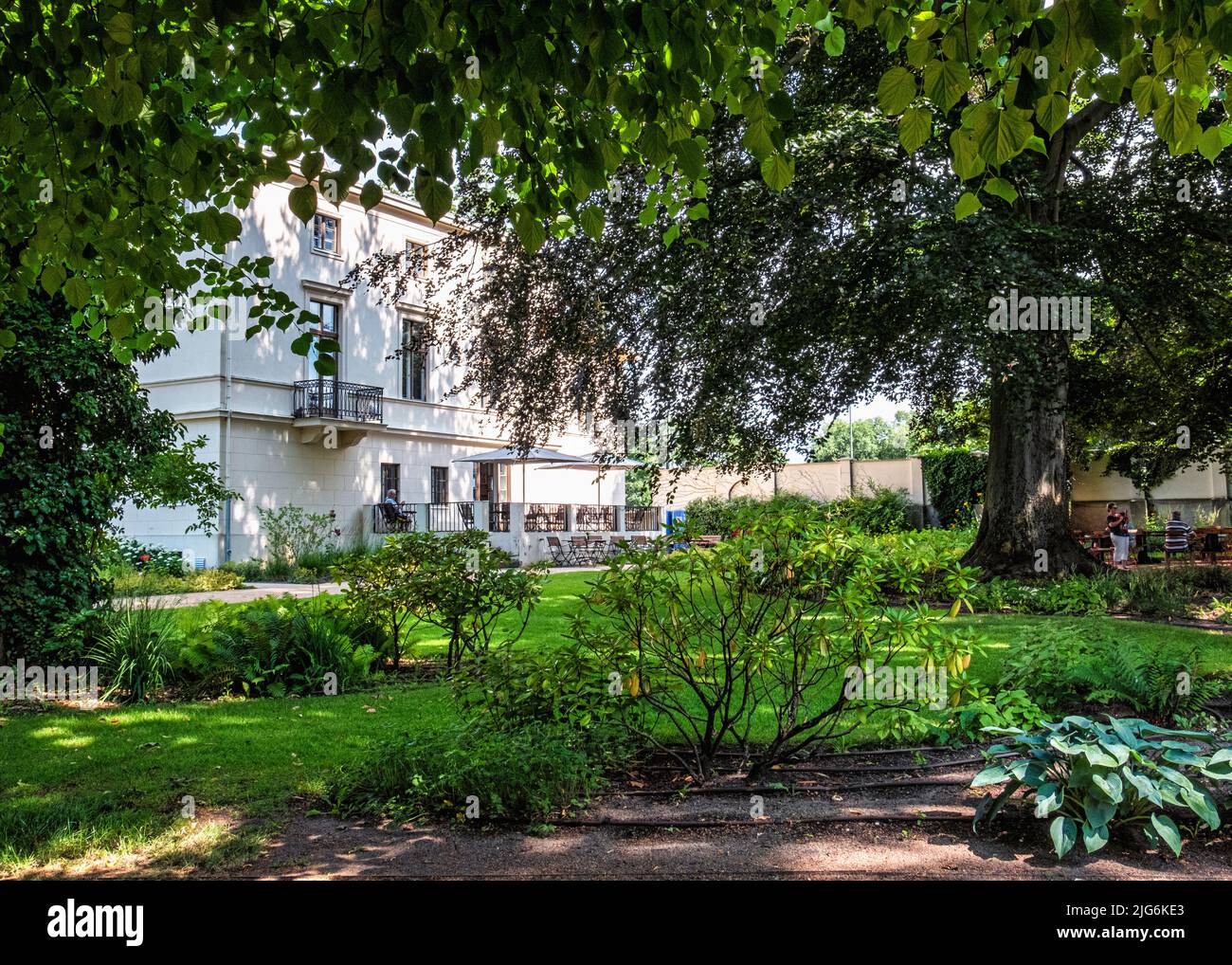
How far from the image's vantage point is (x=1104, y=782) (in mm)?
3480

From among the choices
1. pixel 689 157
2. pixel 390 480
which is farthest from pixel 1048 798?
pixel 390 480

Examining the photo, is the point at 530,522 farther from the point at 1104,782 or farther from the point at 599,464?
the point at 1104,782

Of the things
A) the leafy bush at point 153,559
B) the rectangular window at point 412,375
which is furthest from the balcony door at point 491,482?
the leafy bush at point 153,559

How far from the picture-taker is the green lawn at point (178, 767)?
3965 millimetres

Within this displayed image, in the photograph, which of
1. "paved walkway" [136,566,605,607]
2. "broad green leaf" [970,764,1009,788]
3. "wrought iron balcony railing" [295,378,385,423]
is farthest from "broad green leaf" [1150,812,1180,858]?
"wrought iron balcony railing" [295,378,385,423]

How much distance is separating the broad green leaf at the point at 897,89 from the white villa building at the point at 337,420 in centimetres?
1649

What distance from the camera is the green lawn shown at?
3965mm

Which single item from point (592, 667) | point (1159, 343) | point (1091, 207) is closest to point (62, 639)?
point (592, 667)

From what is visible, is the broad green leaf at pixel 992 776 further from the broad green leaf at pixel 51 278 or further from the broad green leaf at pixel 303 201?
the broad green leaf at pixel 51 278

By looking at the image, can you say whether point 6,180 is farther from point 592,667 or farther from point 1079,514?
point 1079,514

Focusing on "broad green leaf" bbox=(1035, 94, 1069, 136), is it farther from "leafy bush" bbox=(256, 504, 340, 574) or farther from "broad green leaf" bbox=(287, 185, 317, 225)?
"leafy bush" bbox=(256, 504, 340, 574)

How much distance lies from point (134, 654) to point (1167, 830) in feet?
25.3

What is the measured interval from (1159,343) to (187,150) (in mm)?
15061

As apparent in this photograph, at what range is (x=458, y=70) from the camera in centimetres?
322
